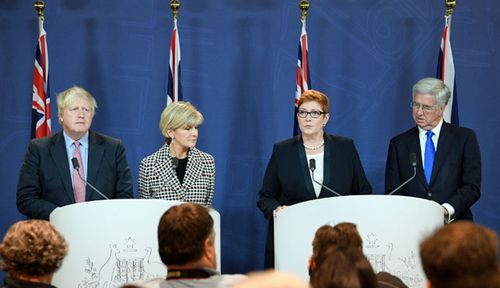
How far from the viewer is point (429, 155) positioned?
223 inches

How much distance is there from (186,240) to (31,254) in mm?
534

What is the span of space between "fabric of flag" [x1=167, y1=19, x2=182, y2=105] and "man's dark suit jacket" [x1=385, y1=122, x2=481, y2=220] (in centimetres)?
178

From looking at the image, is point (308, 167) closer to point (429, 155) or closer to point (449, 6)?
point (429, 155)

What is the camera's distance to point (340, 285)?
234 cm

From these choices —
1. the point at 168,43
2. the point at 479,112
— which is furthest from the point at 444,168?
the point at 168,43

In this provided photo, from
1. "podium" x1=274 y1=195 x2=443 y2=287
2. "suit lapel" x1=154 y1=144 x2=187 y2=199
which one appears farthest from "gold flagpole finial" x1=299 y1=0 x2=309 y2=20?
"podium" x1=274 y1=195 x2=443 y2=287

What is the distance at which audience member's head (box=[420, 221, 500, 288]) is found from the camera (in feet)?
6.33

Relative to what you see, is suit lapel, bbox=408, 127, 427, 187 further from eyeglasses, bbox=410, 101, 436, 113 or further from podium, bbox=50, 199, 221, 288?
podium, bbox=50, 199, 221, 288

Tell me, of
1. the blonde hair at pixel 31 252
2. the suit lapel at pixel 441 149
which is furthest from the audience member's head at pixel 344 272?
the suit lapel at pixel 441 149

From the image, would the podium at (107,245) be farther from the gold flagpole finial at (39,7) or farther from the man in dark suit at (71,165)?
the gold flagpole finial at (39,7)

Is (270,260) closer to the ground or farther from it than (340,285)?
closer to the ground

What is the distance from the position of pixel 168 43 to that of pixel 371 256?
3274mm

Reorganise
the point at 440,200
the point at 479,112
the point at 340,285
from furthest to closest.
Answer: the point at 479,112, the point at 440,200, the point at 340,285

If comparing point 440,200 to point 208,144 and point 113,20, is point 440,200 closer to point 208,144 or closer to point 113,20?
point 208,144
